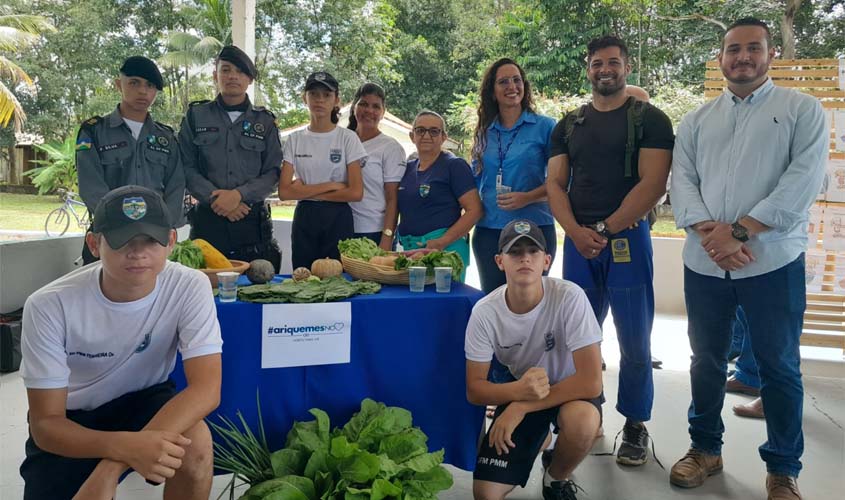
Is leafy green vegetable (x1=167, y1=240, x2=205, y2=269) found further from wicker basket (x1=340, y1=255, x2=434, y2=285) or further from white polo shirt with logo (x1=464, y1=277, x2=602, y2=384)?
white polo shirt with logo (x1=464, y1=277, x2=602, y2=384)

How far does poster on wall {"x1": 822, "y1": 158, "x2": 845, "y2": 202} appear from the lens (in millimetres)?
4637

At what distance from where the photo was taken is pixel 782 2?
12.1 m

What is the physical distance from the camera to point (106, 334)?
1.77 m

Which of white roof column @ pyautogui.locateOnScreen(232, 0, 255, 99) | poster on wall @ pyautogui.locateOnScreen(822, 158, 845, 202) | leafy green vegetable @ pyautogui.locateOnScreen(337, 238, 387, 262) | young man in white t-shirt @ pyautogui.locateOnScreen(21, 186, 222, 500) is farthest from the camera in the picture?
white roof column @ pyautogui.locateOnScreen(232, 0, 255, 99)

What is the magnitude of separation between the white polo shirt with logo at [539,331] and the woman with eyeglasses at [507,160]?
74 cm

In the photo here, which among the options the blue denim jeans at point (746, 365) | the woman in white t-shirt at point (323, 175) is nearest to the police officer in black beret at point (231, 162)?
the woman in white t-shirt at point (323, 175)

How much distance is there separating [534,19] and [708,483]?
44.1ft

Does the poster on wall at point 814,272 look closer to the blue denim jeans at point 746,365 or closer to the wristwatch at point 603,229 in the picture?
the blue denim jeans at point 746,365

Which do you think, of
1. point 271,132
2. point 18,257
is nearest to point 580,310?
point 271,132

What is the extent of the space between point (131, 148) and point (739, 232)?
285 centimetres

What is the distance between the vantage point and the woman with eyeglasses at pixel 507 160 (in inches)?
121

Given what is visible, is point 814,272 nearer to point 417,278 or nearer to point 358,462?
point 417,278

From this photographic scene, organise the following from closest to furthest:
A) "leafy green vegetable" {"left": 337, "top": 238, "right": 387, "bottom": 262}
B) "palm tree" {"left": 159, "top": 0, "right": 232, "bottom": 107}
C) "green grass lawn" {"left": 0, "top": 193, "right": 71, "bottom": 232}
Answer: "leafy green vegetable" {"left": 337, "top": 238, "right": 387, "bottom": 262}
"green grass lawn" {"left": 0, "top": 193, "right": 71, "bottom": 232}
"palm tree" {"left": 159, "top": 0, "right": 232, "bottom": 107}

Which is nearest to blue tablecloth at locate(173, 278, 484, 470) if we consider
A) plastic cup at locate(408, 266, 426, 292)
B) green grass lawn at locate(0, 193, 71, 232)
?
plastic cup at locate(408, 266, 426, 292)
